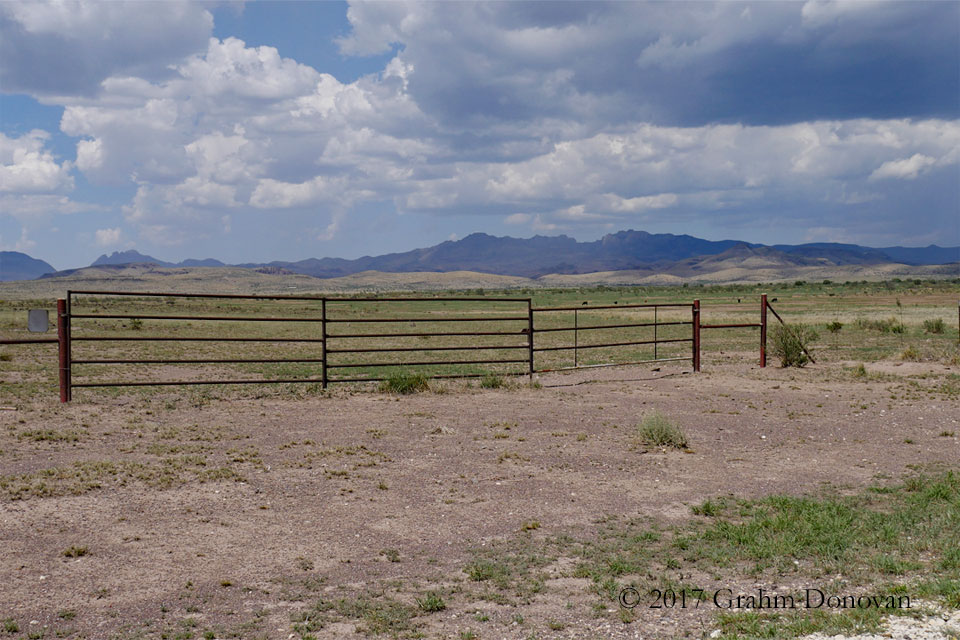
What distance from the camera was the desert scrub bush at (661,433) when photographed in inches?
411

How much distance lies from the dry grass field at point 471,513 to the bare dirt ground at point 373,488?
0.03 metres

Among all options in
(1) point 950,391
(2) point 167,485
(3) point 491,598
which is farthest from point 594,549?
(1) point 950,391

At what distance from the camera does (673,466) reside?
9453 mm

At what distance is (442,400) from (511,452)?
4.53 m

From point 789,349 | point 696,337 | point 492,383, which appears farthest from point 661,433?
point 789,349

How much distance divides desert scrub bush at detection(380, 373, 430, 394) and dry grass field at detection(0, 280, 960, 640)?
1.71 feet

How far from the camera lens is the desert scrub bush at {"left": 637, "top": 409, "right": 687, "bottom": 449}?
10430 millimetres

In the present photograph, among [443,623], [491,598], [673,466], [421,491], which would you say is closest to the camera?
Result: [443,623]

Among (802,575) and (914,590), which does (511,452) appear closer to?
(802,575)

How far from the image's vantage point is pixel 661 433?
A: 10.5 meters

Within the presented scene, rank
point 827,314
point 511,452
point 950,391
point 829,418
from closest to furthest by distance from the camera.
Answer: point 511,452
point 829,418
point 950,391
point 827,314

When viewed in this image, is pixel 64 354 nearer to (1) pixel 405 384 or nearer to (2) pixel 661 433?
(1) pixel 405 384

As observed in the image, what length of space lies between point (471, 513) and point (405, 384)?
790 centimetres

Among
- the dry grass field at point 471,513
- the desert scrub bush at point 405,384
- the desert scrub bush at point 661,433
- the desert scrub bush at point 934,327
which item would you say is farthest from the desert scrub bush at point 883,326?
the desert scrub bush at point 661,433
